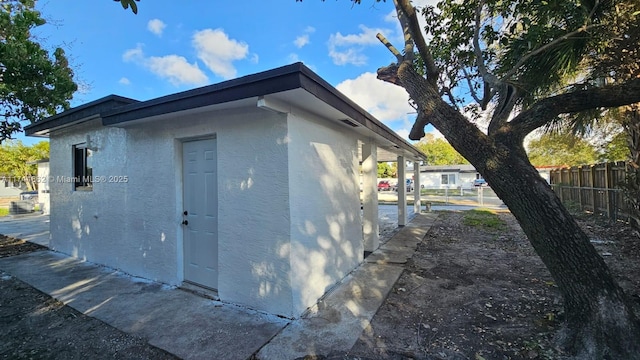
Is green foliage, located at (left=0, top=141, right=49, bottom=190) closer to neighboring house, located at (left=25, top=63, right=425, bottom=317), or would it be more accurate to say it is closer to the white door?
neighboring house, located at (left=25, top=63, right=425, bottom=317)

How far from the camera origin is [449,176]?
38.3 metres

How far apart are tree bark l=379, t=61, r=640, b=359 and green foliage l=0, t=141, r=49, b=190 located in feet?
125

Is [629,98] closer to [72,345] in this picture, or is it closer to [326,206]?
[326,206]

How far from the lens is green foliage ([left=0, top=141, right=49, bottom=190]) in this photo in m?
28.3

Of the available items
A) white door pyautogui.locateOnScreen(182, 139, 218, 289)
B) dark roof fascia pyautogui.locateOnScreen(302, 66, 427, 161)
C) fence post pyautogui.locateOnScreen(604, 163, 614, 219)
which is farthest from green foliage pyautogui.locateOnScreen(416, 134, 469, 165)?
white door pyautogui.locateOnScreen(182, 139, 218, 289)

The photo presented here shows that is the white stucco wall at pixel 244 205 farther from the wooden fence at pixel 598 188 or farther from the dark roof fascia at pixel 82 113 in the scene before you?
the wooden fence at pixel 598 188

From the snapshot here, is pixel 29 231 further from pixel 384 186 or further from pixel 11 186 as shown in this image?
pixel 384 186

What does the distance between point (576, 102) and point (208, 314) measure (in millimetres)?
4652

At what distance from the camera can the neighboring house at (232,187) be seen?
346 centimetres

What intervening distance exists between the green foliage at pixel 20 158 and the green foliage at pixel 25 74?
27.6 m

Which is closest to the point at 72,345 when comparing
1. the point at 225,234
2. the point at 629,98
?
the point at 225,234

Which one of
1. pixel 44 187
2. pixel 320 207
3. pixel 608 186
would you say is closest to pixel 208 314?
pixel 320 207

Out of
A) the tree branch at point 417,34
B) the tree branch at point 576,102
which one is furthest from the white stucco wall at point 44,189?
the tree branch at point 576,102

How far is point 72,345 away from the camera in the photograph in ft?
9.82
